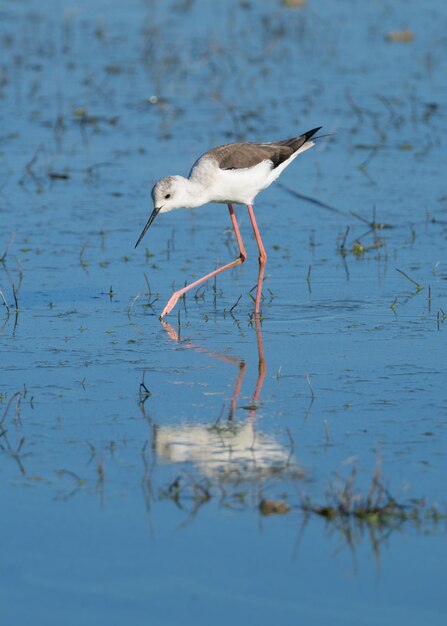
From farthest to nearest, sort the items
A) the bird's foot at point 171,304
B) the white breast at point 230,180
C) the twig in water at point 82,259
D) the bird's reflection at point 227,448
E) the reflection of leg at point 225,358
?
the twig in water at point 82,259, the white breast at point 230,180, the bird's foot at point 171,304, the reflection of leg at point 225,358, the bird's reflection at point 227,448

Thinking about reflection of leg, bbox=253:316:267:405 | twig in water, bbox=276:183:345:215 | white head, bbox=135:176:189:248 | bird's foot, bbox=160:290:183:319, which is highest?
twig in water, bbox=276:183:345:215

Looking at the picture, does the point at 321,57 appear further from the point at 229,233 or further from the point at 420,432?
the point at 420,432

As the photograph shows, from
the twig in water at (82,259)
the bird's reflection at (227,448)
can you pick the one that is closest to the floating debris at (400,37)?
the twig in water at (82,259)

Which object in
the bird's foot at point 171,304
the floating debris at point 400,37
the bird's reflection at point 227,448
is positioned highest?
the floating debris at point 400,37

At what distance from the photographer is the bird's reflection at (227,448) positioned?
538 cm

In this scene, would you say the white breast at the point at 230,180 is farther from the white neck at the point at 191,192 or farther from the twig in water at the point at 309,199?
the twig in water at the point at 309,199

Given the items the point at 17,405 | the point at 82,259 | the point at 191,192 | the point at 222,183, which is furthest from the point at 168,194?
the point at 17,405

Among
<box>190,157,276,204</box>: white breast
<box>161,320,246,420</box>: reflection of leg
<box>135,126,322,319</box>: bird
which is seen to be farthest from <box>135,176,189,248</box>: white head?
<box>161,320,246,420</box>: reflection of leg

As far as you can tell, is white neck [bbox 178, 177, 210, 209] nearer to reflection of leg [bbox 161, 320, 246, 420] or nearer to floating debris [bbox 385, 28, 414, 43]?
reflection of leg [bbox 161, 320, 246, 420]

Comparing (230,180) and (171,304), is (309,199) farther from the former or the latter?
(171,304)

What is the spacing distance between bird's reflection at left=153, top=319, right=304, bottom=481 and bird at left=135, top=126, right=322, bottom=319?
2.29 metres

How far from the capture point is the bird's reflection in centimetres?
538

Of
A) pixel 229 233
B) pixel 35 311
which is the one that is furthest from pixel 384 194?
pixel 35 311

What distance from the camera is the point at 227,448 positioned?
561 cm
